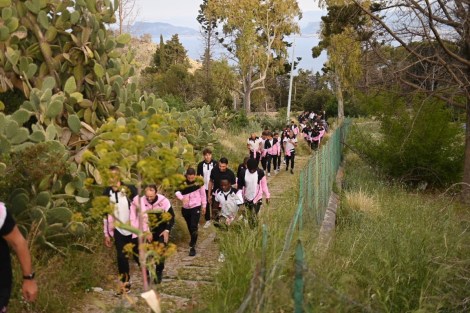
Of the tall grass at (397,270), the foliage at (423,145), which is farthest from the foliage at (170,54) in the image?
the tall grass at (397,270)

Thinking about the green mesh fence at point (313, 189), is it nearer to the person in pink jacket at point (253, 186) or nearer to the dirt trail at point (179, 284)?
the person in pink jacket at point (253, 186)

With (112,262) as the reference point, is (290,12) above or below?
above

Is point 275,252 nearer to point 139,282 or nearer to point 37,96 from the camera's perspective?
point 139,282

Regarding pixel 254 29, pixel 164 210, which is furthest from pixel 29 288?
pixel 254 29

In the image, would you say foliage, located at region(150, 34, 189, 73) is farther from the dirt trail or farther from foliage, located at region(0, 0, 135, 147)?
the dirt trail

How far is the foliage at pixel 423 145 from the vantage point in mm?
12859

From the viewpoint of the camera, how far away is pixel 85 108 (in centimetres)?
830

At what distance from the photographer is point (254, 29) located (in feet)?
127

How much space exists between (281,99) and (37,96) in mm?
60996

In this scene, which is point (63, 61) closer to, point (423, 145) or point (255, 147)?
point (255, 147)

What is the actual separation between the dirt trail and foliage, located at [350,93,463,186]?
6598mm

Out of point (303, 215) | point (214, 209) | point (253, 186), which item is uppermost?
point (253, 186)

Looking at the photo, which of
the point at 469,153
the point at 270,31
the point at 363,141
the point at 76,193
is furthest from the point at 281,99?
the point at 76,193

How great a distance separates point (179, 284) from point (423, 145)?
880 cm
